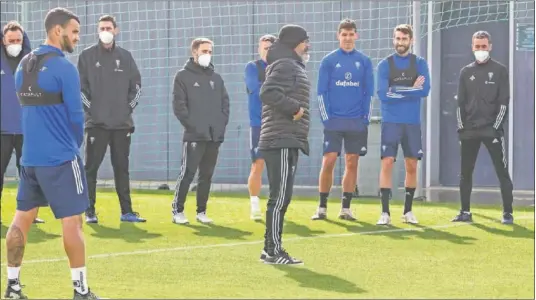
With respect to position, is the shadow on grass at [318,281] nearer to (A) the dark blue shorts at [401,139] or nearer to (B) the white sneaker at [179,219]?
(B) the white sneaker at [179,219]

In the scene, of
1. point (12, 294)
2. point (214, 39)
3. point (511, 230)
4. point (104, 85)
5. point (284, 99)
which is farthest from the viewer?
point (214, 39)

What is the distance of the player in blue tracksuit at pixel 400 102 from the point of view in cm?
1268

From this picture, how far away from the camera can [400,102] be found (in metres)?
12.7

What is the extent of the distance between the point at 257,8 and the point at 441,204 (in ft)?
17.0

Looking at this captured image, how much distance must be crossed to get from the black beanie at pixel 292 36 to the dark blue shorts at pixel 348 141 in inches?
137

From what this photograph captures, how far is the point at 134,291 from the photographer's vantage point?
318 inches

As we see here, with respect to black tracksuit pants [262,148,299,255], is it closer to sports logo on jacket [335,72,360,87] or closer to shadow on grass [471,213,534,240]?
shadow on grass [471,213,534,240]

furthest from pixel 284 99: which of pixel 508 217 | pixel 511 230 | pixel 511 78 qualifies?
pixel 511 78

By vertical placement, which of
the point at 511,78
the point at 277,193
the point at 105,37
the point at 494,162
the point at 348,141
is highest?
the point at 105,37

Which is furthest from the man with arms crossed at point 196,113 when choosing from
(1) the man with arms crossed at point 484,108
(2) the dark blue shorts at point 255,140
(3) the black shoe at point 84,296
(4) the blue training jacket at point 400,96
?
(3) the black shoe at point 84,296

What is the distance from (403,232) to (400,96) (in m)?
1.58

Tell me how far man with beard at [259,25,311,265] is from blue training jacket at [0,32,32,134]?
363cm

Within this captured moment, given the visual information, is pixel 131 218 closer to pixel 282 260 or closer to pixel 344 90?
pixel 344 90

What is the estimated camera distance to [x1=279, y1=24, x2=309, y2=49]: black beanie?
377 inches
